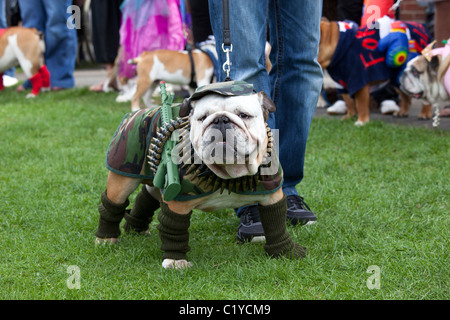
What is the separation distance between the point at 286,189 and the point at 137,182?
2.86 feet

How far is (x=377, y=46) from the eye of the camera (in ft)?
17.0

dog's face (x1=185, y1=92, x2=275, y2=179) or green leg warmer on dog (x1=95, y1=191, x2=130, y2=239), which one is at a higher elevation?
dog's face (x1=185, y1=92, x2=275, y2=179)

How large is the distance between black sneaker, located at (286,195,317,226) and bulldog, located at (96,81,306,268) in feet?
1.37

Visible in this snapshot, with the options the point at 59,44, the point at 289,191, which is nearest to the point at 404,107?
the point at 289,191

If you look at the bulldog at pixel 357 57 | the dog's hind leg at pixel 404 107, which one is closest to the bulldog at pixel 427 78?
the bulldog at pixel 357 57

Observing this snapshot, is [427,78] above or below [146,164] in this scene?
below

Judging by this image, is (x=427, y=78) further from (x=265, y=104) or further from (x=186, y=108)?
(x=186, y=108)

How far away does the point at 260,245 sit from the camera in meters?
2.60

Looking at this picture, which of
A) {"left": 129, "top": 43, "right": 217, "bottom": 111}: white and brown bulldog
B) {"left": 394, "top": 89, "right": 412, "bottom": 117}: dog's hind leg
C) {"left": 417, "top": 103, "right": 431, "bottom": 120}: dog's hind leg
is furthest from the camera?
{"left": 129, "top": 43, "right": 217, "bottom": 111}: white and brown bulldog

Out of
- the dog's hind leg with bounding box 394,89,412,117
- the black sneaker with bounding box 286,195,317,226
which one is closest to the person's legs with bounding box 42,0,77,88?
the dog's hind leg with bounding box 394,89,412,117

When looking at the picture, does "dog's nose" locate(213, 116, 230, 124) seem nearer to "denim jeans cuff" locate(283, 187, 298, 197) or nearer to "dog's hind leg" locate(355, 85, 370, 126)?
"denim jeans cuff" locate(283, 187, 298, 197)

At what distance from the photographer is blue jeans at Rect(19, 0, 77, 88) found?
7.88 m

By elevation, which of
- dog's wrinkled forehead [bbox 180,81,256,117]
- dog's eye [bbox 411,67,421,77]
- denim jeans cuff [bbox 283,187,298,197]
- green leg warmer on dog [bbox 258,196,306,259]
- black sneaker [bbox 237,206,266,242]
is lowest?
black sneaker [bbox 237,206,266,242]

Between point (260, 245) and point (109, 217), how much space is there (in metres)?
0.71
